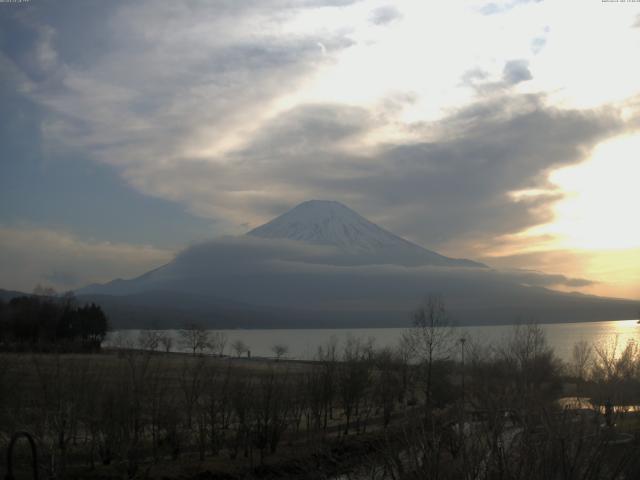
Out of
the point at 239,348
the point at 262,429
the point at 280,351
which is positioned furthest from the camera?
the point at 239,348

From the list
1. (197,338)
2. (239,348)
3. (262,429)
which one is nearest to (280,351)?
(239,348)

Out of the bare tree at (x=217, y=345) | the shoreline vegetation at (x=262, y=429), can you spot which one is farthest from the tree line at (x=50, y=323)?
the shoreline vegetation at (x=262, y=429)

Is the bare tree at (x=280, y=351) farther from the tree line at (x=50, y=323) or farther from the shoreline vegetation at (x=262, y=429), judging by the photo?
the shoreline vegetation at (x=262, y=429)

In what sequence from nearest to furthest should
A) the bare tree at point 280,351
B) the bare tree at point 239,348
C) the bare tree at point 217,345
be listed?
the bare tree at point 280,351, the bare tree at point 217,345, the bare tree at point 239,348

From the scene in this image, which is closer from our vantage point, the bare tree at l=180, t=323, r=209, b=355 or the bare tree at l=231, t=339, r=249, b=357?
the bare tree at l=180, t=323, r=209, b=355

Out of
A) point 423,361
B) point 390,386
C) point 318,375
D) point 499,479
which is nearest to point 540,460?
point 499,479

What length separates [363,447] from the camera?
3081cm

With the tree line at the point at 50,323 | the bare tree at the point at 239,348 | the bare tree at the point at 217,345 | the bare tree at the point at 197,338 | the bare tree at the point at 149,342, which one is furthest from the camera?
the bare tree at the point at 239,348

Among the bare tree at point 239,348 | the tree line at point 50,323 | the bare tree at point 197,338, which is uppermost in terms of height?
the tree line at point 50,323

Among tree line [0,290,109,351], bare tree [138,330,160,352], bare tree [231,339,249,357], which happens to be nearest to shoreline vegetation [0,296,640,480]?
bare tree [138,330,160,352]

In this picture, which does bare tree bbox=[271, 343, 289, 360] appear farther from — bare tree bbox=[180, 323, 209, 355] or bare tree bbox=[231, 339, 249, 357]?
bare tree bbox=[180, 323, 209, 355]

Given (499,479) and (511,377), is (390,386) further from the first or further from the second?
(499,479)

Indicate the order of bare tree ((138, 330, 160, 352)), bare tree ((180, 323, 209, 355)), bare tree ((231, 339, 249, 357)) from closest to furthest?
bare tree ((138, 330, 160, 352)) < bare tree ((180, 323, 209, 355)) < bare tree ((231, 339, 249, 357))

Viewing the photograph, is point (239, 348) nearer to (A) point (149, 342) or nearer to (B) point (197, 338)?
(B) point (197, 338)
